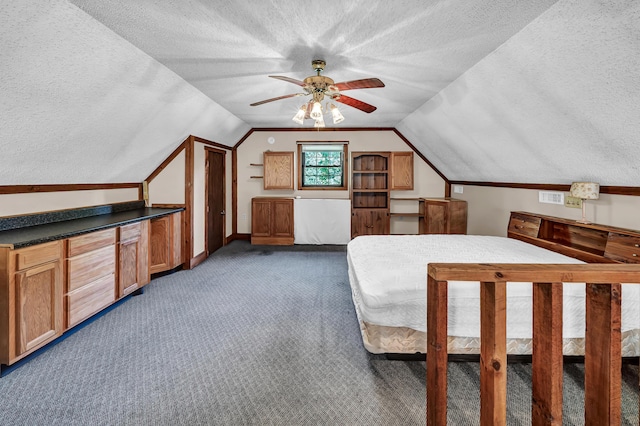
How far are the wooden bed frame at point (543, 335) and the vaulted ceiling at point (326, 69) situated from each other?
1.55m

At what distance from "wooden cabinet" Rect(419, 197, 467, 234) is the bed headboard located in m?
1.24

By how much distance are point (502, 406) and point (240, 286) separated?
3.15 metres

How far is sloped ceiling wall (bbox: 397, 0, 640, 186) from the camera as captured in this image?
5.92 feet

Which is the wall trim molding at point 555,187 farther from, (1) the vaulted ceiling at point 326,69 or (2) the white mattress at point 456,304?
(2) the white mattress at point 456,304

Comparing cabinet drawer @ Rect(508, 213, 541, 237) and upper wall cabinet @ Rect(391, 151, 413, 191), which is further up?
upper wall cabinet @ Rect(391, 151, 413, 191)

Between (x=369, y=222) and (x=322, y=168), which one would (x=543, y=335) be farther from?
(x=322, y=168)

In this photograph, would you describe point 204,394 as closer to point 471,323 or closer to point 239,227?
point 471,323

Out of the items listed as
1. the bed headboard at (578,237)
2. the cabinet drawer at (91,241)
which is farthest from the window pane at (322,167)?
the cabinet drawer at (91,241)

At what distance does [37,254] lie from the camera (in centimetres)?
221

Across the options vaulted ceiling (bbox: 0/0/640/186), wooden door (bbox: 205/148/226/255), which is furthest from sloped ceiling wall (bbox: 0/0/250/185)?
wooden door (bbox: 205/148/226/255)

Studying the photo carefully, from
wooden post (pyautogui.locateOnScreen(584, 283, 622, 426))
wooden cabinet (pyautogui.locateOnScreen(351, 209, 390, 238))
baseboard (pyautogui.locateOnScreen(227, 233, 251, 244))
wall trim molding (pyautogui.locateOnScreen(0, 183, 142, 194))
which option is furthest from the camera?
baseboard (pyautogui.locateOnScreen(227, 233, 251, 244))

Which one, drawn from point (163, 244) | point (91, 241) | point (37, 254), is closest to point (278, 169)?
point (163, 244)

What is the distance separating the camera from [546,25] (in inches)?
Result: 77.9

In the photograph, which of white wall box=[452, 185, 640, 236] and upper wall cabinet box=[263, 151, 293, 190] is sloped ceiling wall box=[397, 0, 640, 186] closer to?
white wall box=[452, 185, 640, 236]
